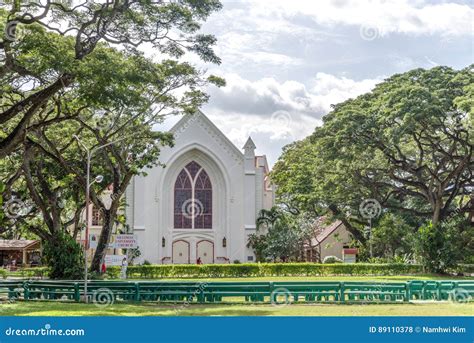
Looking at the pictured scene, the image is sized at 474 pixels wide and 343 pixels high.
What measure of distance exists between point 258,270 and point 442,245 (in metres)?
11.3

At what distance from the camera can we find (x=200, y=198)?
164ft

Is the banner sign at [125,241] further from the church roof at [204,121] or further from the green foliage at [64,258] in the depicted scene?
the church roof at [204,121]

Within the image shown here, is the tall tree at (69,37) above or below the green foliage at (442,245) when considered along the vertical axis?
above

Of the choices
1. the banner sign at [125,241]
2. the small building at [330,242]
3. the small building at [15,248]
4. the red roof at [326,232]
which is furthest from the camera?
the small building at [330,242]

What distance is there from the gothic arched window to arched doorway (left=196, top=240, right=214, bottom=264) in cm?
124

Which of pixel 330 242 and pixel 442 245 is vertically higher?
pixel 330 242

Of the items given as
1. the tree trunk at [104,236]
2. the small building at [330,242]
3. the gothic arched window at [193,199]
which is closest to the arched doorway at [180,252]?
the gothic arched window at [193,199]

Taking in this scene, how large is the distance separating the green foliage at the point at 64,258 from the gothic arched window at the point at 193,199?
21.8m

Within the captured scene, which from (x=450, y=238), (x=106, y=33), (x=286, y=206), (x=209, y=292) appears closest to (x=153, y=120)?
(x=106, y=33)

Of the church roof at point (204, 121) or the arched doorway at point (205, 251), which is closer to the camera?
the church roof at point (204, 121)

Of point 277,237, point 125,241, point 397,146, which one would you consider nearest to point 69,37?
point 125,241

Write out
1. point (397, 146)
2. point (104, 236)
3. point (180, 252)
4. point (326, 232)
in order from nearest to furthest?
point (104, 236), point (397, 146), point (180, 252), point (326, 232)

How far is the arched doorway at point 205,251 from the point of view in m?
49.2

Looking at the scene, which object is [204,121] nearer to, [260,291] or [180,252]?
[180,252]
